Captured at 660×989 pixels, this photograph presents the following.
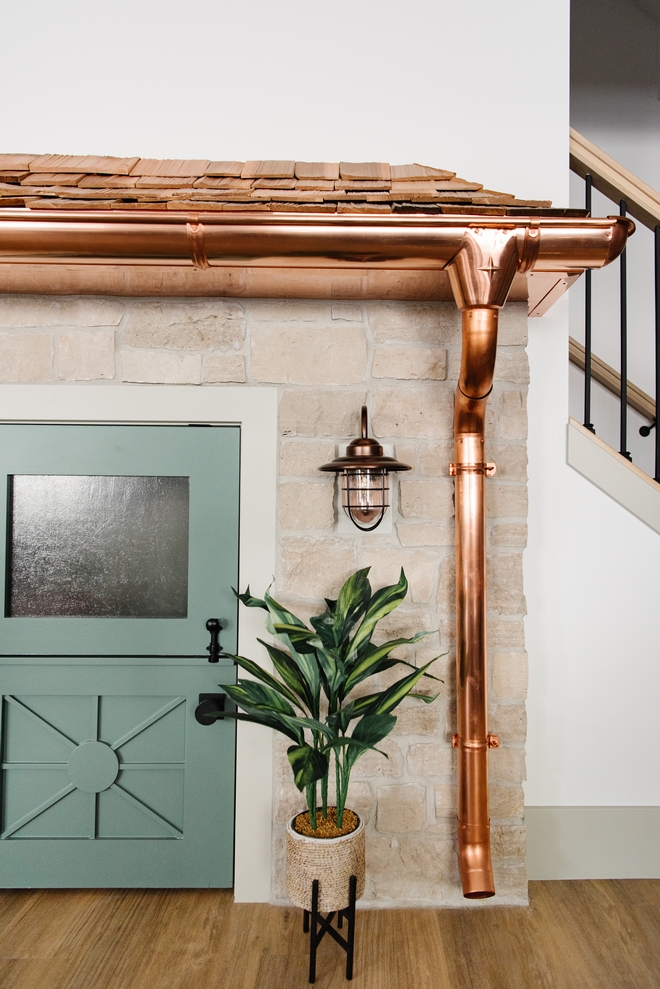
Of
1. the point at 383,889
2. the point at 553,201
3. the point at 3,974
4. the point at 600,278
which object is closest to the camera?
the point at 3,974

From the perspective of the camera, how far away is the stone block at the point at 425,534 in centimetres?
206

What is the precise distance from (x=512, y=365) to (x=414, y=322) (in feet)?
1.20

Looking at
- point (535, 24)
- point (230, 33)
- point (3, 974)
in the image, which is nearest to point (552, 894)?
point (3, 974)

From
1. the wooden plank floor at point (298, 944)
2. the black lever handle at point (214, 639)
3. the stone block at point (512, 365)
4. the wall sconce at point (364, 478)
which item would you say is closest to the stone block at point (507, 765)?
the wooden plank floor at point (298, 944)

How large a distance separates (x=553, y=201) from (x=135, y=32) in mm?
1640

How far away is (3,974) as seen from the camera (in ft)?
5.57

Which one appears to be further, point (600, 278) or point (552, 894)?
point (600, 278)

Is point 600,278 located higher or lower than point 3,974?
higher

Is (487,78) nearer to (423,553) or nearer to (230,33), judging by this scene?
(230,33)

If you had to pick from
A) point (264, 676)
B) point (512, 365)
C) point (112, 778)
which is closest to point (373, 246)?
point (512, 365)

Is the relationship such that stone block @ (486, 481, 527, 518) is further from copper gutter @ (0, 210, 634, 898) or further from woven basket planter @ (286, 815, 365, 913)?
woven basket planter @ (286, 815, 365, 913)

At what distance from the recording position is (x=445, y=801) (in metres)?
2.02

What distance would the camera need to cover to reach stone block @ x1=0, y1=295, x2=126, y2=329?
6.79 ft

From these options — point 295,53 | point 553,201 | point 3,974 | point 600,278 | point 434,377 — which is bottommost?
point 3,974
